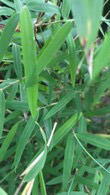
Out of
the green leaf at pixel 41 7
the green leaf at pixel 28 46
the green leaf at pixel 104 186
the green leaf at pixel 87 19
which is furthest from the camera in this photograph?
the green leaf at pixel 104 186

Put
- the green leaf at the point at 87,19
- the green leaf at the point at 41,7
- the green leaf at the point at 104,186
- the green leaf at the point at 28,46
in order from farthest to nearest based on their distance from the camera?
the green leaf at the point at 104,186
the green leaf at the point at 41,7
the green leaf at the point at 28,46
the green leaf at the point at 87,19

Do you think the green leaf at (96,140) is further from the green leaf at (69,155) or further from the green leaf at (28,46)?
the green leaf at (28,46)

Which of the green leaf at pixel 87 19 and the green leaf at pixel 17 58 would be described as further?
the green leaf at pixel 17 58

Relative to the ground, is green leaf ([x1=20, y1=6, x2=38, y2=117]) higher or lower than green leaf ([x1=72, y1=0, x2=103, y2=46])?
lower

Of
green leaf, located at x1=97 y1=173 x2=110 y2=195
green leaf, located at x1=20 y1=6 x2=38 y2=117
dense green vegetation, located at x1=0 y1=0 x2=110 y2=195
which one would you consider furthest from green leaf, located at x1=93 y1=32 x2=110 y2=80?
green leaf, located at x1=97 y1=173 x2=110 y2=195

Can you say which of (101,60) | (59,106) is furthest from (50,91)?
(101,60)

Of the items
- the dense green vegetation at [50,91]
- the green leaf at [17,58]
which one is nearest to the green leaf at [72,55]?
the dense green vegetation at [50,91]

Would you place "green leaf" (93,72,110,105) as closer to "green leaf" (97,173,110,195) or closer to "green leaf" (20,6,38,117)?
"green leaf" (20,6,38,117)

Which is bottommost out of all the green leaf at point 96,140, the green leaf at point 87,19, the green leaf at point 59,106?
the green leaf at point 96,140
